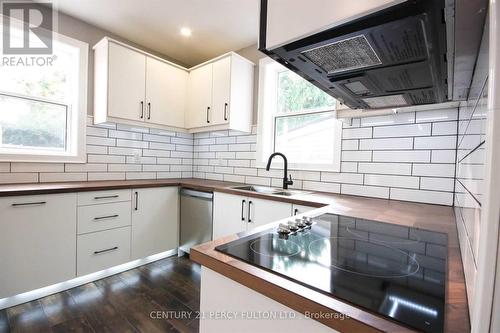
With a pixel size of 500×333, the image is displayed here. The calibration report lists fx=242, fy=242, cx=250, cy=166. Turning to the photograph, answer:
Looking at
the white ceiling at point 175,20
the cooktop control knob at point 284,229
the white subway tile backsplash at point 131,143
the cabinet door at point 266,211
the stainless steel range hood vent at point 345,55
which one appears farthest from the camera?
the white subway tile backsplash at point 131,143

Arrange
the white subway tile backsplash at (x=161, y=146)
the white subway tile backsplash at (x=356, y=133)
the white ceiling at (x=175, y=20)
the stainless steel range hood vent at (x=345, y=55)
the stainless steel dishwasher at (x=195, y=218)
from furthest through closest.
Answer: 1. the white subway tile backsplash at (x=161, y=146)
2. the stainless steel dishwasher at (x=195, y=218)
3. the white ceiling at (x=175, y=20)
4. the white subway tile backsplash at (x=356, y=133)
5. the stainless steel range hood vent at (x=345, y=55)

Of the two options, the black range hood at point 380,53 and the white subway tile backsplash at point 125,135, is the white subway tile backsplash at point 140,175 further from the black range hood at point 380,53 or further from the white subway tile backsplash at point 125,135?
the black range hood at point 380,53

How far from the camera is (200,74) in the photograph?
9.39 feet

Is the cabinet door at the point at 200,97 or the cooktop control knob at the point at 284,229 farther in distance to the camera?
the cabinet door at the point at 200,97

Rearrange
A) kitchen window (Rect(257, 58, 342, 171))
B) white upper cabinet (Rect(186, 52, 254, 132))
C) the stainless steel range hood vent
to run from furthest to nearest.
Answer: white upper cabinet (Rect(186, 52, 254, 132))
kitchen window (Rect(257, 58, 342, 171))
the stainless steel range hood vent

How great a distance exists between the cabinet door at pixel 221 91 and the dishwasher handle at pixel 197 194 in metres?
0.78

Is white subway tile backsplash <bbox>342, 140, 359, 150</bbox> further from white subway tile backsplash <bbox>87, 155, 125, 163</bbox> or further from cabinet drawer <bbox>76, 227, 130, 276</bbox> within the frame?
white subway tile backsplash <bbox>87, 155, 125, 163</bbox>

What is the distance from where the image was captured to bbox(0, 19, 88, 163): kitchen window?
2.07m

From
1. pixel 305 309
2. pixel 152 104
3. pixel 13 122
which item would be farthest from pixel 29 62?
pixel 305 309

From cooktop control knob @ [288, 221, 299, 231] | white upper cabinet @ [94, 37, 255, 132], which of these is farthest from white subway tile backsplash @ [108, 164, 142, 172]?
cooktop control knob @ [288, 221, 299, 231]

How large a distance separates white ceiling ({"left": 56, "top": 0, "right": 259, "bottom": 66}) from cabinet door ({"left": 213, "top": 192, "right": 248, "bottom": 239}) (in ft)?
5.43

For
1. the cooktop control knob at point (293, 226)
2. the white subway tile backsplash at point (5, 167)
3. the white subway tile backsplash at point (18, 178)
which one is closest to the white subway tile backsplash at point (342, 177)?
the cooktop control knob at point (293, 226)

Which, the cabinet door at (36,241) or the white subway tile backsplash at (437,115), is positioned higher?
the white subway tile backsplash at (437,115)

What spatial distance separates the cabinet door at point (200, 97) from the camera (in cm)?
276
